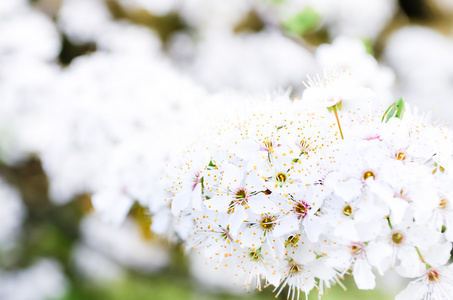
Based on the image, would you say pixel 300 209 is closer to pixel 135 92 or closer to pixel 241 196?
→ pixel 241 196

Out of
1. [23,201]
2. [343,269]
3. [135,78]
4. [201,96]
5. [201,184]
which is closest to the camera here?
[343,269]

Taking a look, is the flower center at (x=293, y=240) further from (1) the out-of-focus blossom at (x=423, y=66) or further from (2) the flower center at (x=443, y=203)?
(1) the out-of-focus blossom at (x=423, y=66)

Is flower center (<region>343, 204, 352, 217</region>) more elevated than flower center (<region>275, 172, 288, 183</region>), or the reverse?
flower center (<region>275, 172, 288, 183</region>)

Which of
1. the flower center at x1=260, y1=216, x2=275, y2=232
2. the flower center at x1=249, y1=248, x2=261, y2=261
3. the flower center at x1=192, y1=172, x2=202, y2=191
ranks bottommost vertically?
the flower center at x1=249, y1=248, x2=261, y2=261

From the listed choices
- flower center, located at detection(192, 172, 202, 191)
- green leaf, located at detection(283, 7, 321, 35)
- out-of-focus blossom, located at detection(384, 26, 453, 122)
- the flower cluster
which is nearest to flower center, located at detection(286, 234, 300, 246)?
the flower cluster

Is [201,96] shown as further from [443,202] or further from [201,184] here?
[443,202]

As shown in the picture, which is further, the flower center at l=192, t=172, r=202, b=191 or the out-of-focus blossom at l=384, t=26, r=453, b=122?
the out-of-focus blossom at l=384, t=26, r=453, b=122

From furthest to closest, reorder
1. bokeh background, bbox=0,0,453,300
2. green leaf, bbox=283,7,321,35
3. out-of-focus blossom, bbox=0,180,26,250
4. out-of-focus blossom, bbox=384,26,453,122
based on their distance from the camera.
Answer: out-of-focus blossom, bbox=0,180,26,250 < out-of-focus blossom, bbox=384,26,453,122 < green leaf, bbox=283,7,321,35 < bokeh background, bbox=0,0,453,300

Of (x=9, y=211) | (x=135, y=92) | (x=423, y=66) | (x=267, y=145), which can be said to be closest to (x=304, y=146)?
(x=267, y=145)

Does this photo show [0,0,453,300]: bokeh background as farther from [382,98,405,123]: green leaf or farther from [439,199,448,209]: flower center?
[439,199,448,209]: flower center

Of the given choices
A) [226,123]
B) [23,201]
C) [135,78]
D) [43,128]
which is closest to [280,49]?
[135,78]
